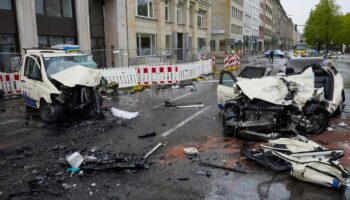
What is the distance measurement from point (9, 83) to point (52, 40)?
515 centimetres

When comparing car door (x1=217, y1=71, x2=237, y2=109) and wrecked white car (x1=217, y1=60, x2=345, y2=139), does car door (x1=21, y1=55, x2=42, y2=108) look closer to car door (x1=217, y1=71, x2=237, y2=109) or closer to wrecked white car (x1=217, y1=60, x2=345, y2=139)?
car door (x1=217, y1=71, x2=237, y2=109)

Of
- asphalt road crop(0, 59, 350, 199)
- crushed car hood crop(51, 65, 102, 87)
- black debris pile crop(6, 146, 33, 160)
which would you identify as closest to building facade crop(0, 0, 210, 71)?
crushed car hood crop(51, 65, 102, 87)

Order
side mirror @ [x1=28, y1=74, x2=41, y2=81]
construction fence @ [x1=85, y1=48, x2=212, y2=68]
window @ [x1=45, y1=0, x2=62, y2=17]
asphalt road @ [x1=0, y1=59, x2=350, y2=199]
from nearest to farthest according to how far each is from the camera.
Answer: asphalt road @ [x1=0, y1=59, x2=350, y2=199] < side mirror @ [x1=28, y1=74, x2=41, y2=81] < window @ [x1=45, y1=0, x2=62, y2=17] < construction fence @ [x1=85, y1=48, x2=212, y2=68]

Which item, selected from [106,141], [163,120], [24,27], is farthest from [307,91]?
[24,27]

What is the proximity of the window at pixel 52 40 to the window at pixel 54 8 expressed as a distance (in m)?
1.35

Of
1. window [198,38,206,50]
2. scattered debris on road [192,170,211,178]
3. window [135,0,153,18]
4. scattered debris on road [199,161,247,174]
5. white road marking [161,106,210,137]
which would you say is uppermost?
window [135,0,153,18]

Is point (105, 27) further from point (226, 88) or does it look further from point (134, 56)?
point (226, 88)

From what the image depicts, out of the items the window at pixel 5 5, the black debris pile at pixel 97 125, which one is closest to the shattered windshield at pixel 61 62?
the black debris pile at pixel 97 125

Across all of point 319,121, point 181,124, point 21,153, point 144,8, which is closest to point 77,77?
point 21,153

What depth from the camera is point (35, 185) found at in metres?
4.63

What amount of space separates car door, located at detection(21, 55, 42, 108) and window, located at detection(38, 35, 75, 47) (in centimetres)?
806

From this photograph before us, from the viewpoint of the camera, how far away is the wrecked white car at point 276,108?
6535 millimetres

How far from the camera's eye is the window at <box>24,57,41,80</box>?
8.82 m

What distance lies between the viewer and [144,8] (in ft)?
85.7
